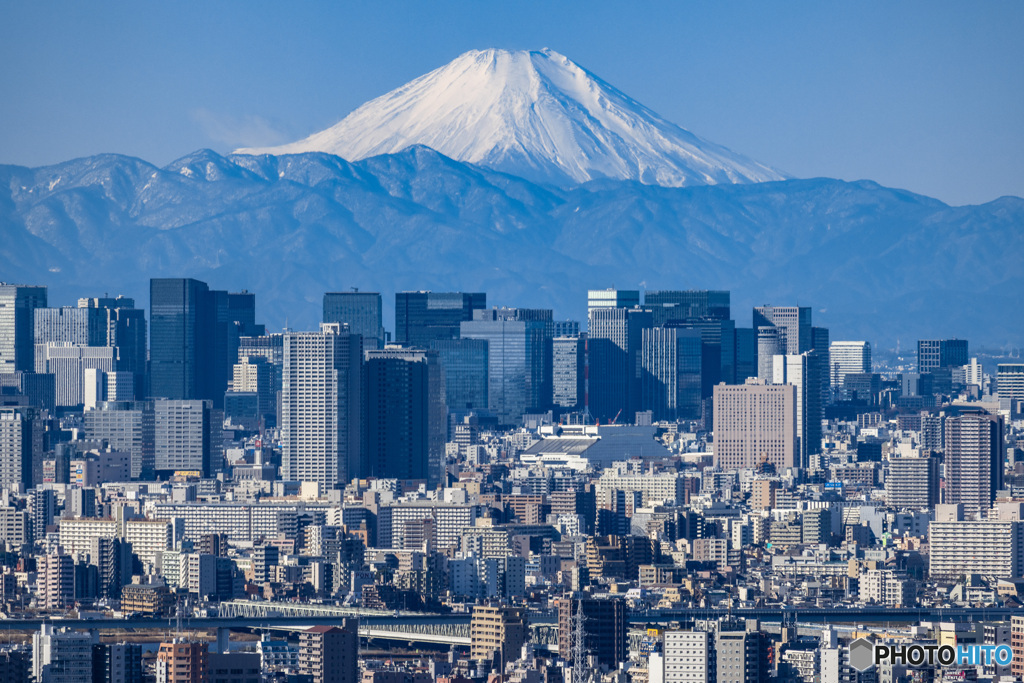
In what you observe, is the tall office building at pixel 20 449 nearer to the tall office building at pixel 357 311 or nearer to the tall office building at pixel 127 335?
the tall office building at pixel 127 335

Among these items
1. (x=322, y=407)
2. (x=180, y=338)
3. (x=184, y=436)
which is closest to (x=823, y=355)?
(x=180, y=338)

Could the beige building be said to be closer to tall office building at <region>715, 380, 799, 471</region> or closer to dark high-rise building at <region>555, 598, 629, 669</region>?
dark high-rise building at <region>555, 598, 629, 669</region>

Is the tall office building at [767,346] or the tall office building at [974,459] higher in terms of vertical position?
the tall office building at [767,346]

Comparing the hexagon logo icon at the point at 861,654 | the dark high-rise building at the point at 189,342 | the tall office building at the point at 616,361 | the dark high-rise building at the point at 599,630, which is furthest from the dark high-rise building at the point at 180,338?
the hexagon logo icon at the point at 861,654

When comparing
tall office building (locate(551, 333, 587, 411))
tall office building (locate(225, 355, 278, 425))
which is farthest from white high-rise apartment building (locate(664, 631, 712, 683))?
tall office building (locate(551, 333, 587, 411))

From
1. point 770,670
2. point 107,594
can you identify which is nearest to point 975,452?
point 107,594
